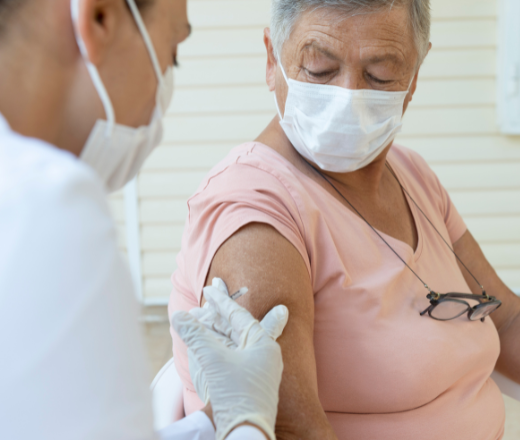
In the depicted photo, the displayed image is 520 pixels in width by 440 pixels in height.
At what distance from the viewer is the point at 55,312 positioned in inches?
18.4

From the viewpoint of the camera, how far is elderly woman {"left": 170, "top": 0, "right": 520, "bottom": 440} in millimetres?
1102

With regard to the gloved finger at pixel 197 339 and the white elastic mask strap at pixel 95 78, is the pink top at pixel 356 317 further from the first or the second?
the white elastic mask strap at pixel 95 78

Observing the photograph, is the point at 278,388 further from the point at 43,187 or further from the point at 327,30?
the point at 327,30

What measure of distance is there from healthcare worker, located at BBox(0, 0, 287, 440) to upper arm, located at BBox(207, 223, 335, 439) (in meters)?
0.45

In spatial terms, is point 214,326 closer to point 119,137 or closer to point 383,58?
point 119,137

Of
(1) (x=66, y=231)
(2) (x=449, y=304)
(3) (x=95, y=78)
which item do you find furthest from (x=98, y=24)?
(2) (x=449, y=304)

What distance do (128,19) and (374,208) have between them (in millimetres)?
929

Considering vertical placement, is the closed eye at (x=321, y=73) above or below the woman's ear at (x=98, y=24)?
below

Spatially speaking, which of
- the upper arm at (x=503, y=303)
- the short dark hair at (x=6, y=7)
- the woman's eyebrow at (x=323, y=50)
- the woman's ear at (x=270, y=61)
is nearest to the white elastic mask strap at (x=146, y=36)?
the short dark hair at (x=6, y=7)

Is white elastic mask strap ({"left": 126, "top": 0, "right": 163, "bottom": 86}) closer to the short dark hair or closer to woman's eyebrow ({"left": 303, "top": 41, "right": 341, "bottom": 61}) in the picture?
the short dark hair

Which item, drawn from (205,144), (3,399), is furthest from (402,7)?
(205,144)

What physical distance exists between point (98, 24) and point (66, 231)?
0.31 m

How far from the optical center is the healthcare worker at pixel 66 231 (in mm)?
469

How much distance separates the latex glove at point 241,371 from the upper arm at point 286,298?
7 cm
